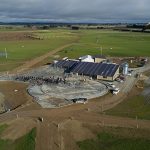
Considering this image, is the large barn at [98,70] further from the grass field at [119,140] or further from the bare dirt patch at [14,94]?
the grass field at [119,140]

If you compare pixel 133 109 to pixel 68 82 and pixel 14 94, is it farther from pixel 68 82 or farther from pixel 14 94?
pixel 14 94

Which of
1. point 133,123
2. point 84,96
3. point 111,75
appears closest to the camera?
point 133,123

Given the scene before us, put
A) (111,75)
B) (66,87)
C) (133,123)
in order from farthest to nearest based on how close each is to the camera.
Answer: (111,75), (66,87), (133,123)

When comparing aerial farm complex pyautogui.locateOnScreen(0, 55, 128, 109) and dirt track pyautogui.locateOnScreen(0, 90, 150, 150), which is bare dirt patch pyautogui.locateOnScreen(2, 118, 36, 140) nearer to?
dirt track pyautogui.locateOnScreen(0, 90, 150, 150)

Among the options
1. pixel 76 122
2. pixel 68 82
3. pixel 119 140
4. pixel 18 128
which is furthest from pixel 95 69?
pixel 119 140

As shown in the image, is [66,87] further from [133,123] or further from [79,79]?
[133,123]

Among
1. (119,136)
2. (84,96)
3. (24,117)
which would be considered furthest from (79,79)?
(119,136)

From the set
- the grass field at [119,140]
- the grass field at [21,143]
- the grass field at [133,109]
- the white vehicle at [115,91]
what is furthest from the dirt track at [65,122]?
the white vehicle at [115,91]
